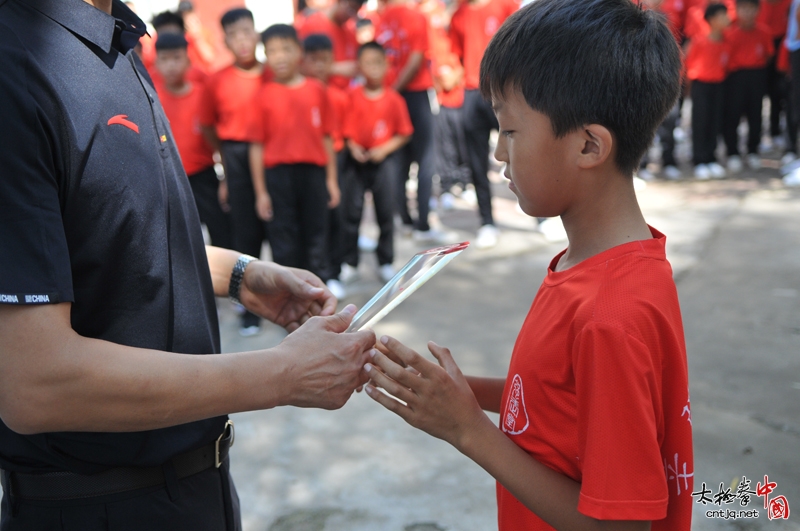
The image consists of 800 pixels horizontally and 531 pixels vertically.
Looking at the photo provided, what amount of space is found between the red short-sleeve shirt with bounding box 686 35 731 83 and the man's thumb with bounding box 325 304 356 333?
744cm

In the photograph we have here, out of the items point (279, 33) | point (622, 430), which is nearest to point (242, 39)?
point (279, 33)

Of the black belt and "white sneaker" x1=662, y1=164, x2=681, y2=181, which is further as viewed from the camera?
"white sneaker" x1=662, y1=164, x2=681, y2=181

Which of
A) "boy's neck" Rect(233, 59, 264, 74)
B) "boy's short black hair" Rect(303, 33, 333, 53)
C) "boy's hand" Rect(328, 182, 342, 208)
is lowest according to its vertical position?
"boy's hand" Rect(328, 182, 342, 208)

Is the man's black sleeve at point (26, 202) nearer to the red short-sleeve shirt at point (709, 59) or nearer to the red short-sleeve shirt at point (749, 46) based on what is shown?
the red short-sleeve shirt at point (709, 59)

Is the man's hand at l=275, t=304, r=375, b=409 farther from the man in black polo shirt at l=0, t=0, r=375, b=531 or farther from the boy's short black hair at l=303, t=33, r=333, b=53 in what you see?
the boy's short black hair at l=303, t=33, r=333, b=53

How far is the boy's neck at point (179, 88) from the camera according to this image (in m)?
4.73

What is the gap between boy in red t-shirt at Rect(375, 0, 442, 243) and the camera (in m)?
6.16

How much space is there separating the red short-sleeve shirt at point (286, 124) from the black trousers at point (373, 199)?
0.89 meters

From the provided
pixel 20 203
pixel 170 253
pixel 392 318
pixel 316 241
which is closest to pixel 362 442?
pixel 392 318

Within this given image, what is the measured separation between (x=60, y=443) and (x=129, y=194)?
44cm

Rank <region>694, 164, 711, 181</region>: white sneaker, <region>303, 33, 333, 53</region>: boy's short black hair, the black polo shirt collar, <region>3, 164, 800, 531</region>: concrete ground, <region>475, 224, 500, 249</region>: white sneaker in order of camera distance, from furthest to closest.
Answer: <region>694, 164, 711, 181</region>: white sneaker < <region>475, 224, 500, 249</region>: white sneaker < <region>303, 33, 333, 53</region>: boy's short black hair < <region>3, 164, 800, 531</region>: concrete ground < the black polo shirt collar

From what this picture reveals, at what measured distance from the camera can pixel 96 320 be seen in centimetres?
122

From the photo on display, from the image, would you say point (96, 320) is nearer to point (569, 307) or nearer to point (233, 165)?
point (569, 307)

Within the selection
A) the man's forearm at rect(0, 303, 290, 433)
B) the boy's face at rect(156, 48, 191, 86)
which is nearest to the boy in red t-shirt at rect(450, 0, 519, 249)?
the boy's face at rect(156, 48, 191, 86)
